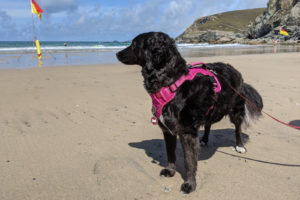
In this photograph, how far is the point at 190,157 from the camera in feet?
9.69

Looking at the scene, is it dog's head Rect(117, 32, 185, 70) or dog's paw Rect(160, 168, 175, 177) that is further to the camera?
dog's paw Rect(160, 168, 175, 177)

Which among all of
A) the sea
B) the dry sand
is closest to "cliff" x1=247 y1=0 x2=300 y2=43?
the sea

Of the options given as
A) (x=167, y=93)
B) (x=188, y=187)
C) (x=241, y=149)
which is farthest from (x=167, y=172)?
(x=241, y=149)

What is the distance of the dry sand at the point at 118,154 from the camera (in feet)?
9.56

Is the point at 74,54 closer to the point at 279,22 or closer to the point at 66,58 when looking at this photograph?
the point at 66,58

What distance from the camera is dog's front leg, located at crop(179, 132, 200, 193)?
2.89 metres

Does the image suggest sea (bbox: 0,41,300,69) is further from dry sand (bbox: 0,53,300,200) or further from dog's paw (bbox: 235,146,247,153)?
dog's paw (bbox: 235,146,247,153)

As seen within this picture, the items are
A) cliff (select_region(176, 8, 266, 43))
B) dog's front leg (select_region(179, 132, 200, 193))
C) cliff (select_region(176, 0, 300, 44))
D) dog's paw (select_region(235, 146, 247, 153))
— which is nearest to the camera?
dog's front leg (select_region(179, 132, 200, 193))

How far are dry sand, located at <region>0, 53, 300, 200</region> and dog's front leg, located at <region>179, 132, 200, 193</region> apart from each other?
0.11 m

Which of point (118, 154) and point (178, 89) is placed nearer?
point (178, 89)

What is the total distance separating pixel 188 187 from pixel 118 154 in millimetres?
1307

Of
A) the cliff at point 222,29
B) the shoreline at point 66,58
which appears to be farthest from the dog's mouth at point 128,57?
the cliff at point 222,29

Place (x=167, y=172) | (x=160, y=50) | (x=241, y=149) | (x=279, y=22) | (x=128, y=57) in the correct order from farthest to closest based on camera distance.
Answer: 1. (x=279, y=22)
2. (x=241, y=149)
3. (x=167, y=172)
4. (x=128, y=57)
5. (x=160, y=50)

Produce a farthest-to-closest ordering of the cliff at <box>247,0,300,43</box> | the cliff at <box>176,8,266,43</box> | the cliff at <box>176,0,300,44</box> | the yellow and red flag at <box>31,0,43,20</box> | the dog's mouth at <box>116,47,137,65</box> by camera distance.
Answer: the cliff at <box>176,8,266,43</box>
the cliff at <box>176,0,300,44</box>
the cliff at <box>247,0,300,43</box>
the yellow and red flag at <box>31,0,43,20</box>
the dog's mouth at <box>116,47,137,65</box>
